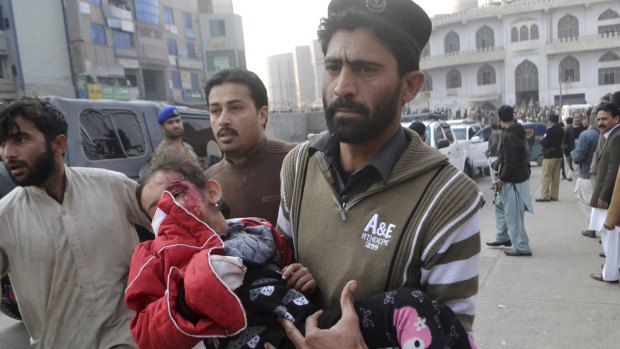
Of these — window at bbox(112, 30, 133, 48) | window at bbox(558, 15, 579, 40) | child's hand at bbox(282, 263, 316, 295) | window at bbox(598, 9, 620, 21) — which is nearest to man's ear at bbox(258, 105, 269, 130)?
child's hand at bbox(282, 263, 316, 295)

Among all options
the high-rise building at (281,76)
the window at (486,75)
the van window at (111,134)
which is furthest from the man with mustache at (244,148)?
the high-rise building at (281,76)

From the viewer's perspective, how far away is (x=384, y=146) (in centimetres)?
151

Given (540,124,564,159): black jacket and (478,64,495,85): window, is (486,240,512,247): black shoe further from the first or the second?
(478,64,495,85): window

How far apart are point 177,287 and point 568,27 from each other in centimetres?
→ 5537

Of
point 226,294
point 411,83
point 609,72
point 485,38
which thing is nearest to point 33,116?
point 226,294

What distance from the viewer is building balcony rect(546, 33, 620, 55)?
44.4 metres

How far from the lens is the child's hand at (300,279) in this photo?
144 cm

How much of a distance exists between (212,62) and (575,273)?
49018 millimetres

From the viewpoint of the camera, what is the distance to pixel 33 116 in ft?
7.18

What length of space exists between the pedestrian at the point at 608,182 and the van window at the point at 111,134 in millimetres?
5034

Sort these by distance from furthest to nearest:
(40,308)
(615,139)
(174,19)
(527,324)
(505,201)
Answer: (174,19) → (505,201) → (615,139) → (527,324) → (40,308)

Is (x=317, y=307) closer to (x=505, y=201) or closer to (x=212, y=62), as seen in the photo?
(x=505, y=201)

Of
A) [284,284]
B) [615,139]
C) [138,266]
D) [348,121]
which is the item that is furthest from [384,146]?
[615,139]

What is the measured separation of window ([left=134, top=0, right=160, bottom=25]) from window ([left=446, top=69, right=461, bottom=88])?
31257 mm
